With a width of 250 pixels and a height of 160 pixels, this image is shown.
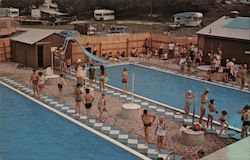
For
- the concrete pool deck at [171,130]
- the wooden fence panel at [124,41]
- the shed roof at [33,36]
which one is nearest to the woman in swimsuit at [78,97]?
the concrete pool deck at [171,130]

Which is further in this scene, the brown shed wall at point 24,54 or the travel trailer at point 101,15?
the travel trailer at point 101,15

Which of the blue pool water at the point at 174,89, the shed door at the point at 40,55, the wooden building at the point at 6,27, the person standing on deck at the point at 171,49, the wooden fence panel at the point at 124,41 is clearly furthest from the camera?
the wooden building at the point at 6,27

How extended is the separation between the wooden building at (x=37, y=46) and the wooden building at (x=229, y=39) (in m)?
9.67

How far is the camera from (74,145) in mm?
12047

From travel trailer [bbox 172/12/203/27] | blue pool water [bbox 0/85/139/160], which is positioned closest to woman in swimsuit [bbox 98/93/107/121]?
blue pool water [bbox 0/85/139/160]

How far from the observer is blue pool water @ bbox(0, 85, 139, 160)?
37.2 ft

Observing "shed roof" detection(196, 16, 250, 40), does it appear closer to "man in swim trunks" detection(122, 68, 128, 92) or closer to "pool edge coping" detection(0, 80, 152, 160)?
"man in swim trunks" detection(122, 68, 128, 92)

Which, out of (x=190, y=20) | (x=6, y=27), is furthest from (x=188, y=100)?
(x=190, y=20)

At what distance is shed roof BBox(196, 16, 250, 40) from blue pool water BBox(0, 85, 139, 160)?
544 inches

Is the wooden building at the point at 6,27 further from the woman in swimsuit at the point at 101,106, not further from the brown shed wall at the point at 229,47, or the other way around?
the woman in swimsuit at the point at 101,106

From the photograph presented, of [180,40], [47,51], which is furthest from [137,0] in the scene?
[47,51]

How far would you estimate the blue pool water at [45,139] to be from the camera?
1133 cm

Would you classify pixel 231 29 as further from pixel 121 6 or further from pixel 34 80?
pixel 121 6

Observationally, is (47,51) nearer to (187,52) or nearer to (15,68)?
(15,68)
